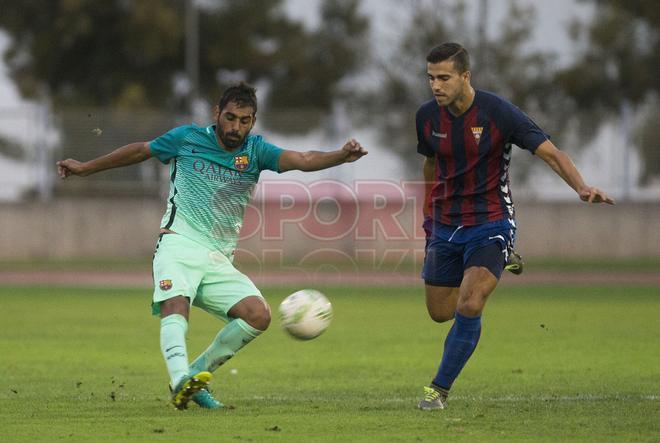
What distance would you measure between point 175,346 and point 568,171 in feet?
9.34

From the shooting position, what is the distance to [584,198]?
8.38m

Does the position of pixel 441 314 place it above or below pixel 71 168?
below

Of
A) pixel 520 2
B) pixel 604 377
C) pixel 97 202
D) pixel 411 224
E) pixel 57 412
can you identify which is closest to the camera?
pixel 57 412

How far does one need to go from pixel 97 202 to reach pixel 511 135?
89.9 ft

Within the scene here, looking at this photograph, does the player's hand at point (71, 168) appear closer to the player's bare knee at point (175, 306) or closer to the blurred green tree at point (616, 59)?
the player's bare knee at point (175, 306)

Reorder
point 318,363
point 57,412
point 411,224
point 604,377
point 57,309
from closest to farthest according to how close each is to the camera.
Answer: point 57,412, point 604,377, point 318,363, point 57,309, point 411,224

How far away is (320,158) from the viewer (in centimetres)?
880

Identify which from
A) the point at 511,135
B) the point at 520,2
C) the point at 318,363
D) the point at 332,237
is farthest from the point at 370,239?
the point at 511,135

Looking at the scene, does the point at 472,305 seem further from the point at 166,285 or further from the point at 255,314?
the point at 166,285

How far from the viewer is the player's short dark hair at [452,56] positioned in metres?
8.89

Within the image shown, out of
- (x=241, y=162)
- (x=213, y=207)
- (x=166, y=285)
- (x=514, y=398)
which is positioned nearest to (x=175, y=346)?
(x=166, y=285)

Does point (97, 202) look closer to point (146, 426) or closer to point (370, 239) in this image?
point (370, 239)

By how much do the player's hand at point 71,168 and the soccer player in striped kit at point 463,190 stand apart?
7.86ft

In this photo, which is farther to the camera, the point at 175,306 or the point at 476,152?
the point at 476,152
